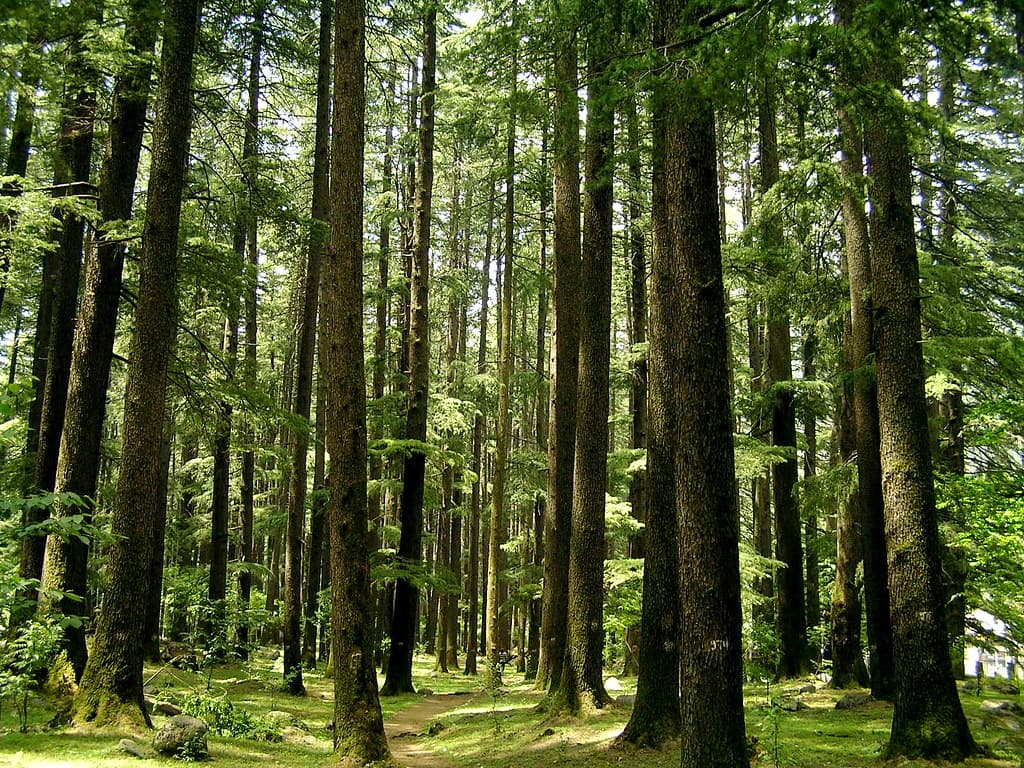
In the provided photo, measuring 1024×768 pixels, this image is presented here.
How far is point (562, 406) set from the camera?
13.0 m

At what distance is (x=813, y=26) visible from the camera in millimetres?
5465

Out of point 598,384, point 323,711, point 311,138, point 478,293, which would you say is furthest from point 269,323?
point 598,384

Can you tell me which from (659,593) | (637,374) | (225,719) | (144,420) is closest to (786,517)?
(637,374)

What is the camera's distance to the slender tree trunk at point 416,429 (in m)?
15.5

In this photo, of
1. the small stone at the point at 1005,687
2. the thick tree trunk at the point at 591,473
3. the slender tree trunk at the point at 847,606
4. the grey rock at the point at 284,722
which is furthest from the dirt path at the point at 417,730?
the small stone at the point at 1005,687

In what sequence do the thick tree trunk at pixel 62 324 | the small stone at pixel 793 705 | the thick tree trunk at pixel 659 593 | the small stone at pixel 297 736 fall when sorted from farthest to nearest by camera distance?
the thick tree trunk at pixel 62 324 → the small stone at pixel 793 705 → the small stone at pixel 297 736 → the thick tree trunk at pixel 659 593

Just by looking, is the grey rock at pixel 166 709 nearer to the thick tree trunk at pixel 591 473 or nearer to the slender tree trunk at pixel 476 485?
the thick tree trunk at pixel 591 473

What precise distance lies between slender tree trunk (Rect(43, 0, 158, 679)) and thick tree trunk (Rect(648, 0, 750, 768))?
730cm

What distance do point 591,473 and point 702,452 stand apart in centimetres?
460

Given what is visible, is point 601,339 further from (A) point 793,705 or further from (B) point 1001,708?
(B) point 1001,708

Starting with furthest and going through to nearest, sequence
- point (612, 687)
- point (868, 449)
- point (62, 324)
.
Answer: point (612, 687)
point (62, 324)
point (868, 449)

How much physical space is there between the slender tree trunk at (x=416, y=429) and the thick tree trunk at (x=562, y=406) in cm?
353

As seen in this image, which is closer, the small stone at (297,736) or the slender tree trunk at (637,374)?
the small stone at (297,736)

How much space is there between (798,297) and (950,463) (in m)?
5.32
